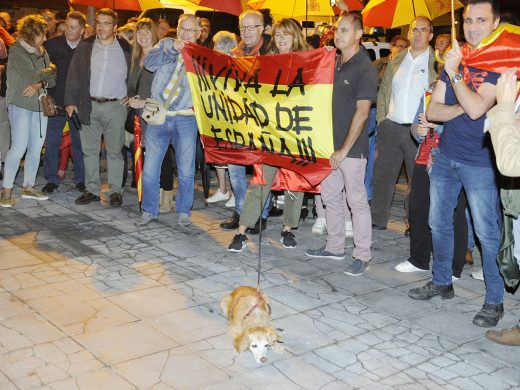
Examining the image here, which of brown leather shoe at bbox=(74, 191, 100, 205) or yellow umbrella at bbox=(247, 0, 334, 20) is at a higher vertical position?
yellow umbrella at bbox=(247, 0, 334, 20)

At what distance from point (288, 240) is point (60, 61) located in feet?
13.7

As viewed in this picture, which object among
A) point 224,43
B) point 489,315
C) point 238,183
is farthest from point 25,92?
point 489,315

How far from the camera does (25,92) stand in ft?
29.5

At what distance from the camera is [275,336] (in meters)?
4.80

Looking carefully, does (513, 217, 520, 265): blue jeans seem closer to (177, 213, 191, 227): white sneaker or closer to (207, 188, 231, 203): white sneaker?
(177, 213, 191, 227): white sneaker

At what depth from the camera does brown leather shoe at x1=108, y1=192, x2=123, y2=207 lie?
29.6 feet

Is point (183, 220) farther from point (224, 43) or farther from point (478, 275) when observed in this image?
point (478, 275)

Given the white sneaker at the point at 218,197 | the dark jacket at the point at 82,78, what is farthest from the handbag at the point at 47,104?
the white sneaker at the point at 218,197

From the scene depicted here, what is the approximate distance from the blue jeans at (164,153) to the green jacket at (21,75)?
1.81 m

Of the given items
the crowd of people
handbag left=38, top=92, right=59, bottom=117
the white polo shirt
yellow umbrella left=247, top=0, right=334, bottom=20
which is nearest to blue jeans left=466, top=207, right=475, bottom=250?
the crowd of people

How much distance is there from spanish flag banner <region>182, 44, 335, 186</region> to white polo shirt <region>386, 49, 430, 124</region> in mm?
1794

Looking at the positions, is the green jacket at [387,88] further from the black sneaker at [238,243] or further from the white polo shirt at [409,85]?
the black sneaker at [238,243]

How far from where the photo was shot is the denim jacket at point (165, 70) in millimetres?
7887

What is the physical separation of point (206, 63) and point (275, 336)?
348 centimetres
